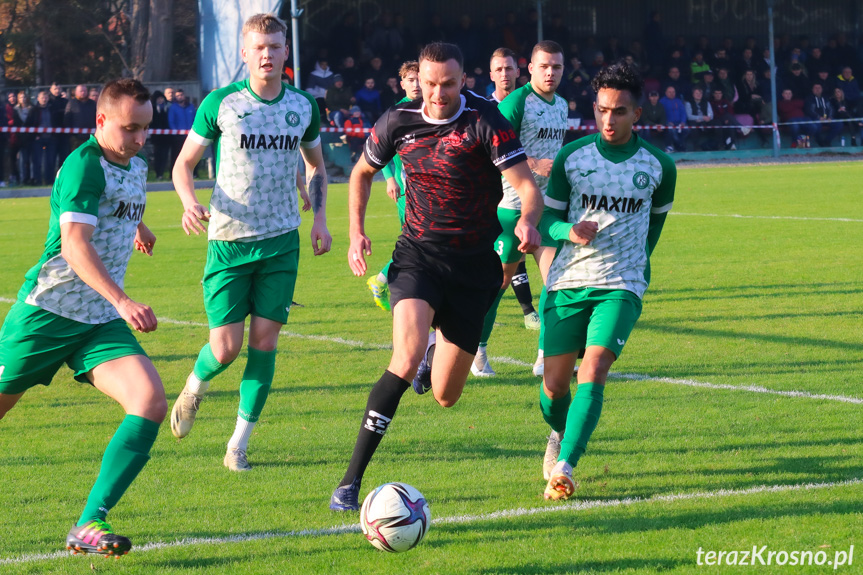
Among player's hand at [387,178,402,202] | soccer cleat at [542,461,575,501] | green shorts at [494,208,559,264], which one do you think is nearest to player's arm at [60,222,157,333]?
soccer cleat at [542,461,575,501]

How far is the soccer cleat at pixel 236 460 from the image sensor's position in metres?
5.35

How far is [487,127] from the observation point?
4859mm

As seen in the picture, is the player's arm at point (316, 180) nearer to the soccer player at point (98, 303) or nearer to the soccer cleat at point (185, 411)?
the soccer cleat at point (185, 411)

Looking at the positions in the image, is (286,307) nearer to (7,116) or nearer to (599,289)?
(599,289)

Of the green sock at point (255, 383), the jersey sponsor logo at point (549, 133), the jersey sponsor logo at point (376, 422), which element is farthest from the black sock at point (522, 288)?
the jersey sponsor logo at point (376, 422)

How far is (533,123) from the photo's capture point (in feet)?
26.6

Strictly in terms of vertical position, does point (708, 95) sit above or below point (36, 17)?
below

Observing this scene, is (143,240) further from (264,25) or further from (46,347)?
(264,25)

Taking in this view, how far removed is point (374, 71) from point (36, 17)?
42.7ft

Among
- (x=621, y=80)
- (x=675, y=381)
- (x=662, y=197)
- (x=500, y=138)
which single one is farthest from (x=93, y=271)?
(x=675, y=381)

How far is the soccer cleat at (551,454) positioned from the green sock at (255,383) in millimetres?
1434

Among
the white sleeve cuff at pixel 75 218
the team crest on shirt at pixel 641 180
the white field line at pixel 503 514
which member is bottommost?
the white field line at pixel 503 514

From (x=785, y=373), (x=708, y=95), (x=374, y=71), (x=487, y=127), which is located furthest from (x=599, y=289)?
(x=708, y=95)

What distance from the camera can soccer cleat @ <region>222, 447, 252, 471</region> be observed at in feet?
17.5
